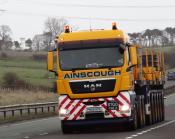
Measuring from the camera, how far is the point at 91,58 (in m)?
19.9

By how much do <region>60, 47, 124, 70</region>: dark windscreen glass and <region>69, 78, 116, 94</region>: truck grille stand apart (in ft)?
1.53

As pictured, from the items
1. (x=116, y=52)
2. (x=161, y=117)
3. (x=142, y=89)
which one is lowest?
(x=161, y=117)

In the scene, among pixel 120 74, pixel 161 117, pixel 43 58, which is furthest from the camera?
pixel 43 58

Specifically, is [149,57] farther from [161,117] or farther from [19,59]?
[19,59]

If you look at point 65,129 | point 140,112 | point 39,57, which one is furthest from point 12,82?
point 65,129

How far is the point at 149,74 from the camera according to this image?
25.8 meters

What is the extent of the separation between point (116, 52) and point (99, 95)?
1510 millimetres

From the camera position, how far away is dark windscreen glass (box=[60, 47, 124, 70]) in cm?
1977

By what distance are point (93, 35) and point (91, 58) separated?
2.78 ft

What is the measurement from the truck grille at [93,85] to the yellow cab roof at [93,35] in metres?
1.46

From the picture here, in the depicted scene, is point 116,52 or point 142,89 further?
point 142,89

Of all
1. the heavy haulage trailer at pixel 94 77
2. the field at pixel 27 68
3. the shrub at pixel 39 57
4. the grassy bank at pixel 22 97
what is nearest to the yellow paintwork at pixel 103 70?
the heavy haulage trailer at pixel 94 77

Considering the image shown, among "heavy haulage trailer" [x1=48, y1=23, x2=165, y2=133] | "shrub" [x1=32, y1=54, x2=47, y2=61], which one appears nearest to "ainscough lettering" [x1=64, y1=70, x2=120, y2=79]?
"heavy haulage trailer" [x1=48, y1=23, x2=165, y2=133]

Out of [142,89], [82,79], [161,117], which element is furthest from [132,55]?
[161,117]
